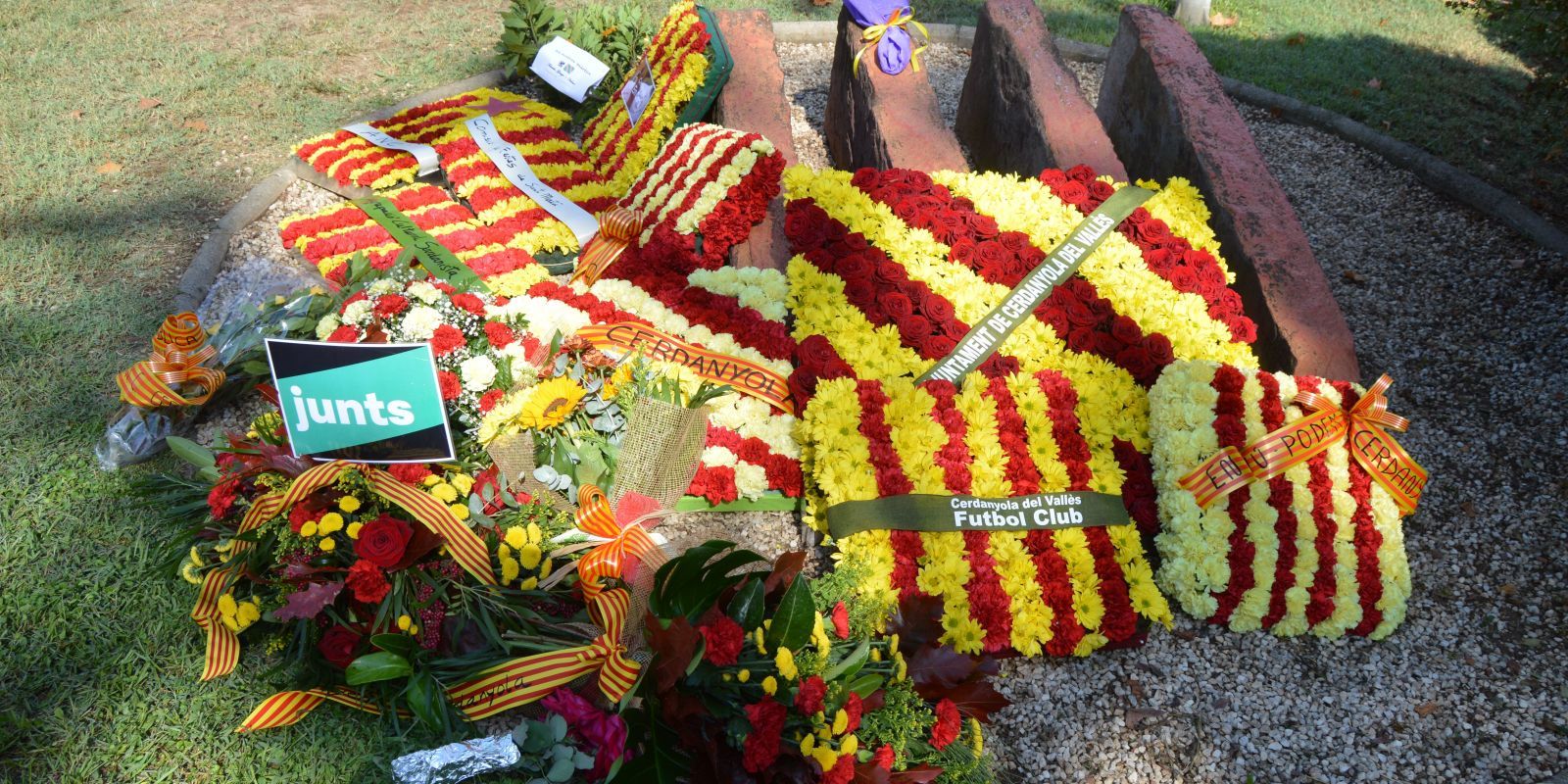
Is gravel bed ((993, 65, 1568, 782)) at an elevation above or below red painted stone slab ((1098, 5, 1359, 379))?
below

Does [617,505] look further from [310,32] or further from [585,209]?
[310,32]

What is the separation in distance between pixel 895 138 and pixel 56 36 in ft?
18.1

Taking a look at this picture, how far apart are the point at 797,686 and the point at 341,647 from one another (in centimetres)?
135

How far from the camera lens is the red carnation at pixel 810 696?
223 cm

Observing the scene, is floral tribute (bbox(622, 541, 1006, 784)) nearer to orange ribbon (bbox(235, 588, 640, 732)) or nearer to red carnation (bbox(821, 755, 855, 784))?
→ red carnation (bbox(821, 755, 855, 784))

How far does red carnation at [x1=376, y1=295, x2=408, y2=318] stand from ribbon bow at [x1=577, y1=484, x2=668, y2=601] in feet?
3.67

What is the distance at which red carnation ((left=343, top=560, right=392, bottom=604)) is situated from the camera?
8.95 ft

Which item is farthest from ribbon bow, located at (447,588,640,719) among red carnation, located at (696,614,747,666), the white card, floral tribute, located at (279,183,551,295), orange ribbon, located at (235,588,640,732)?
the white card

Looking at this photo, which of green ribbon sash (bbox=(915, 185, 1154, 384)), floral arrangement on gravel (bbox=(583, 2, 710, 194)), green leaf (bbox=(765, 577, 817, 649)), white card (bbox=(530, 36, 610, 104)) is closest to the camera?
green leaf (bbox=(765, 577, 817, 649))

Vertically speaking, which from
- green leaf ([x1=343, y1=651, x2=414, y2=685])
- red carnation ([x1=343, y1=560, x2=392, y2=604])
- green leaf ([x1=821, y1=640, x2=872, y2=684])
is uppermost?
green leaf ([x1=821, y1=640, x2=872, y2=684])

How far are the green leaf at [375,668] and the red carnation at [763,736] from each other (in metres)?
1.05

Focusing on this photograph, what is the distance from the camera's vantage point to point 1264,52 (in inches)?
277

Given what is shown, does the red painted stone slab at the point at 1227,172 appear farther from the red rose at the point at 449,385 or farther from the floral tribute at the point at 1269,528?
the red rose at the point at 449,385

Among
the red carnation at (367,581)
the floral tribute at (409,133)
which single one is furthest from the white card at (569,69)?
the red carnation at (367,581)
